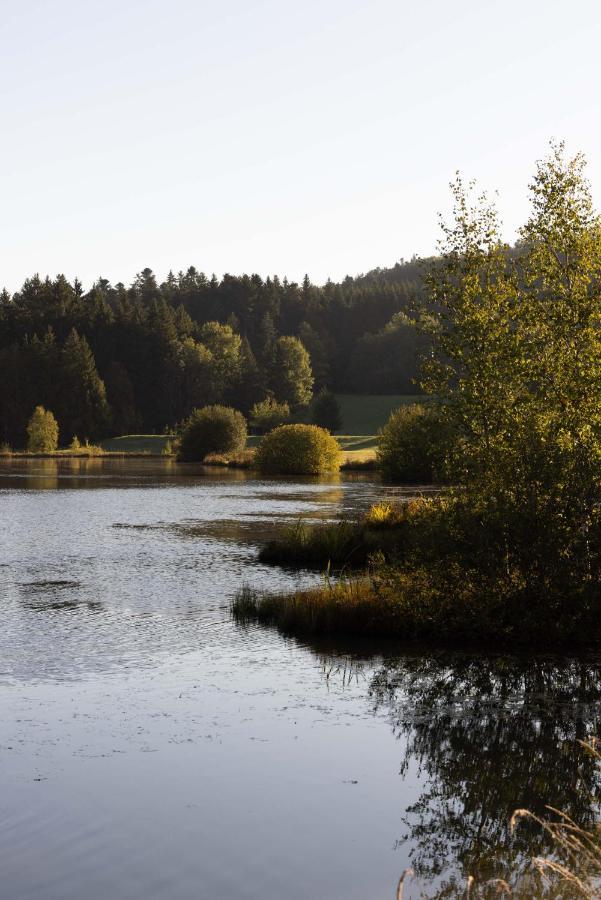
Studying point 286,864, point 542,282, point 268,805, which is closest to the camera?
point 286,864

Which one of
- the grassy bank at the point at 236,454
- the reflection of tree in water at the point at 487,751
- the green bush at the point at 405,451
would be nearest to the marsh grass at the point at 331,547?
the reflection of tree in water at the point at 487,751

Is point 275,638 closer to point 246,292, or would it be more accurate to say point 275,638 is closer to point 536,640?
point 536,640

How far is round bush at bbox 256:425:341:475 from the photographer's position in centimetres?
8094

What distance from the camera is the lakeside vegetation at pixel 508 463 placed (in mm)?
17516

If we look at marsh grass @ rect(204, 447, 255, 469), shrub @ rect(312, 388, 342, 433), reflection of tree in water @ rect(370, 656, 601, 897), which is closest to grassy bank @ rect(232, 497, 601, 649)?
reflection of tree in water @ rect(370, 656, 601, 897)

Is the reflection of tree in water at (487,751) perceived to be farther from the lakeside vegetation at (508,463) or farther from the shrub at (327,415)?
the shrub at (327,415)

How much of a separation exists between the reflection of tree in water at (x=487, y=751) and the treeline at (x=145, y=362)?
4088 inches

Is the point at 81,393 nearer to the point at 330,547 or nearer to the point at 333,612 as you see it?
the point at 330,547

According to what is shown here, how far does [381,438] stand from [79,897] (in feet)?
196

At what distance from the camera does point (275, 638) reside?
1850cm

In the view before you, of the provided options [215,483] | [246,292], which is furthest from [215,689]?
[246,292]

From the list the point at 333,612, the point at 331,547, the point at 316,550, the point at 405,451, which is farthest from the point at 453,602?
the point at 405,451

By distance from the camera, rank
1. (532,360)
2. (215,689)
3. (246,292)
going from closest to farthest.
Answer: (215,689)
(532,360)
(246,292)

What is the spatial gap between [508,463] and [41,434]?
345ft
